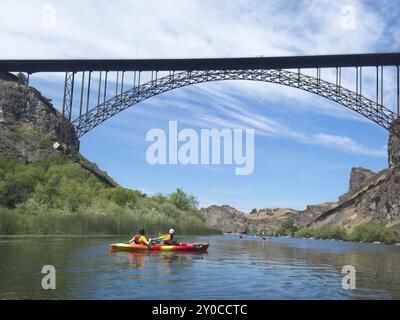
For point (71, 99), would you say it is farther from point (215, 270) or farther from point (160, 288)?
point (160, 288)

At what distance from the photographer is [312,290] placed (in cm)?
1792

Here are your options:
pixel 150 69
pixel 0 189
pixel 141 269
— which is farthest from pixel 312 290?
Answer: pixel 150 69

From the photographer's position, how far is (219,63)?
206 feet

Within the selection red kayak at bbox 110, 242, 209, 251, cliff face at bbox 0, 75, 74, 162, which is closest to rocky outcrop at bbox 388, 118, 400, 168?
cliff face at bbox 0, 75, 74, 162

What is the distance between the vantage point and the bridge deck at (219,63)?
5772cm

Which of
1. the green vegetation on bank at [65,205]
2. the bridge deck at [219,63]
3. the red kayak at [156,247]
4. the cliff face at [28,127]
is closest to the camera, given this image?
the red kayak at [156,247]

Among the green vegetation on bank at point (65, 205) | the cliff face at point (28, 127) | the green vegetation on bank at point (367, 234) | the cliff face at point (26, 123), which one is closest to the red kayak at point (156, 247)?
the green vegetation on bank at point (65, 205)

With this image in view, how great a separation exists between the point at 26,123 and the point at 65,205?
3052 centimetres

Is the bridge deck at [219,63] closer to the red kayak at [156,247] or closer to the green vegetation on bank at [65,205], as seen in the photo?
the green vegetation on bank at [65,205]

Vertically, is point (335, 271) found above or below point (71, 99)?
below

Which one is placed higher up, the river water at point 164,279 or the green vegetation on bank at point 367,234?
the green vegetation on bank at point 367,234

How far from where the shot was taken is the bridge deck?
189ft

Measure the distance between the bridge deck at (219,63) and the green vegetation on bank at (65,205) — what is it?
42.8 ft
